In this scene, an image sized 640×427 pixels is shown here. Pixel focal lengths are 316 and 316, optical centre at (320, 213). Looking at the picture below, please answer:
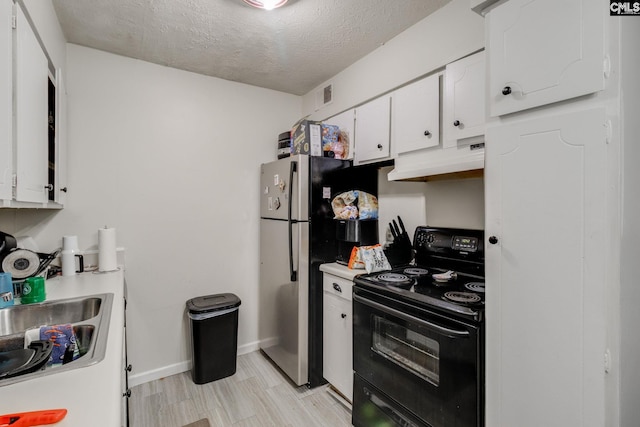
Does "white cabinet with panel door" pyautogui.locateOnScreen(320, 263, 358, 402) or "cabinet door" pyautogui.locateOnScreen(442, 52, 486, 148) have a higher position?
"cabinet door" pyautogui.locateOnScreen(442, 52, 486, 148)

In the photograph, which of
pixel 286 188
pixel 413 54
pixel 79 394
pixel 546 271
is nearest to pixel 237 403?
pixel 286 188

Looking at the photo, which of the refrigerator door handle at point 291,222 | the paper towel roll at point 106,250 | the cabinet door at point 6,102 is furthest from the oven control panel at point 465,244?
the paper towel roll at point 106,250

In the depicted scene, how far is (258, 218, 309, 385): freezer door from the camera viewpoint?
2396 millimetres

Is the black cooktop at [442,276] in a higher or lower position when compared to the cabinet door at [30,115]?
lower

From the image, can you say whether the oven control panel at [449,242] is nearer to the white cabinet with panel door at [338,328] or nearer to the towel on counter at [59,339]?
the white cabinet with panel door at [338,328]

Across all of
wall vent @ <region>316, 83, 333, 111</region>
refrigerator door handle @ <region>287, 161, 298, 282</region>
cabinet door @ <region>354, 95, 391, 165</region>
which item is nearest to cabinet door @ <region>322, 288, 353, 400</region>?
refrigerator door handle @ <region>287, 161, 298, 282</region>

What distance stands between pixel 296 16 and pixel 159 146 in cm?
148

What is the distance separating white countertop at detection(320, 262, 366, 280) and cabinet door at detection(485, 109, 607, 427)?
35.8 inches

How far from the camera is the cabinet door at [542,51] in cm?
100

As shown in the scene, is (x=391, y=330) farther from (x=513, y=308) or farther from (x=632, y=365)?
(x=632, y=365)

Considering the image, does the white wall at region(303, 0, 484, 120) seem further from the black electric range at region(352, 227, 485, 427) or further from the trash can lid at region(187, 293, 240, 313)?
the trash can lid at region(187, 293, 240, 313)

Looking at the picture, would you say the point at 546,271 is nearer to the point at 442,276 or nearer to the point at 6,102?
the point at 442,276

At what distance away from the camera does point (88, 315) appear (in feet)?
4.95

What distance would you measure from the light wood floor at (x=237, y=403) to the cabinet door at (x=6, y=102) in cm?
177
